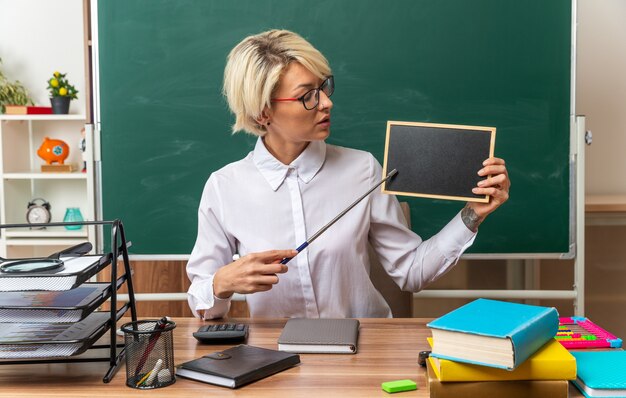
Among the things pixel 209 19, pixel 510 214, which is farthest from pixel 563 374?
pixel 209 19

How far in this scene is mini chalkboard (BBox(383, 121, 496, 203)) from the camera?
5.25 ft

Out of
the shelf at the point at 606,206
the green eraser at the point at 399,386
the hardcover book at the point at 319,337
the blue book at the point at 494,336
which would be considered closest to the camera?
the blue book at the point at 494,336

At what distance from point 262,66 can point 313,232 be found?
0.46 m

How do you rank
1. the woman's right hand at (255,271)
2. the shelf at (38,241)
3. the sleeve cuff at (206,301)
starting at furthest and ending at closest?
1. the shelf at (38,241)
2. the sleeve cuff at (206,301)
3. the woman's right hand at (255,271)

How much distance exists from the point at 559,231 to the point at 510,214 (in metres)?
0.18

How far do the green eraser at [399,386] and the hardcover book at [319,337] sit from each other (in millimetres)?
211

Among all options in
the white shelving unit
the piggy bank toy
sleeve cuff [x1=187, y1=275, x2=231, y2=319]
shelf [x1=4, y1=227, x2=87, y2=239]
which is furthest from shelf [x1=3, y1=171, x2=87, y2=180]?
sleeve cuff [x1=187, y1=275, x2=231, y2=319]

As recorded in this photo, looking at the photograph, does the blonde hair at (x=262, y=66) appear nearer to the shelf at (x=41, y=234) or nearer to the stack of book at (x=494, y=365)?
the stack of book at (x=494, y=365)

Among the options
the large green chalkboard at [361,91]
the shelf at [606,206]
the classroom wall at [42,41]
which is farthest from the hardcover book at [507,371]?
the classroom wall at [42,41]

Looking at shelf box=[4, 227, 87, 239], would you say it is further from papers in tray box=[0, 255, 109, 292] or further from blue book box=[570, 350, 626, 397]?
blue book box=[570, 350, 626, 397]

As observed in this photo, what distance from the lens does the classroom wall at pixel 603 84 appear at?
301cm

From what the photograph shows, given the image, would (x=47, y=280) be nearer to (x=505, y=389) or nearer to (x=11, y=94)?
(x=505, y=389)

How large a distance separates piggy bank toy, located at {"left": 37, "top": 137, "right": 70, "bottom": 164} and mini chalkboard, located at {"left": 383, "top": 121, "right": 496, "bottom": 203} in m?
3.09

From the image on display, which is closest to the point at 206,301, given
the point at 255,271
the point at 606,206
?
the point at 255,271
